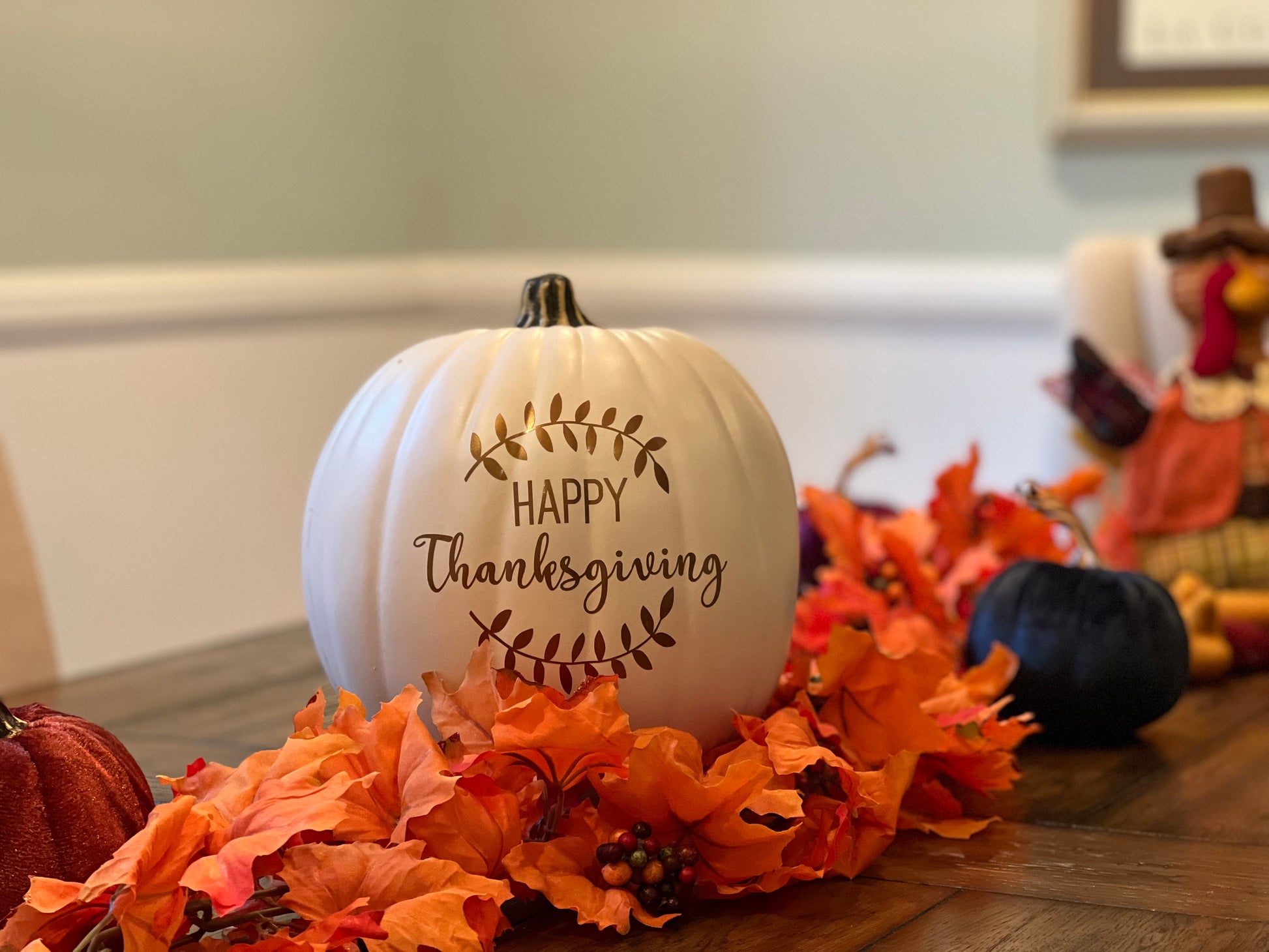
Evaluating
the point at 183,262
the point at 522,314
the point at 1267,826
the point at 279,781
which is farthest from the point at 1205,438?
the point at 183,262

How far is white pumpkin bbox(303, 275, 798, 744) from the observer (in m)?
0.73

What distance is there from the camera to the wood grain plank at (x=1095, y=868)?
2.22 feet

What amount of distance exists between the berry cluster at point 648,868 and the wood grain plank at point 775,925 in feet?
0.04

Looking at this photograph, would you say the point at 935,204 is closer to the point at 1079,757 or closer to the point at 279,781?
the point at 1079,757

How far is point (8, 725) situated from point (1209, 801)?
2.16 ft

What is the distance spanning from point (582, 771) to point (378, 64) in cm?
210

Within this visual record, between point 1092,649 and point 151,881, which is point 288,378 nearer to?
point 1092,649

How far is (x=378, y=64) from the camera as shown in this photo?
99.9 inches

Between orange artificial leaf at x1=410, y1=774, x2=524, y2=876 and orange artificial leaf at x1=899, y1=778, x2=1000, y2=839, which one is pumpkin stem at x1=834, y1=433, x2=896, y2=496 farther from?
orange artificial leaf at x1=410, y1=774, x2=524, y2=876

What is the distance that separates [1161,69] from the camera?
7.04 ft

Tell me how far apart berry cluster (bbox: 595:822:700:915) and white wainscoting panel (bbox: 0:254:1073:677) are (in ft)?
4.58

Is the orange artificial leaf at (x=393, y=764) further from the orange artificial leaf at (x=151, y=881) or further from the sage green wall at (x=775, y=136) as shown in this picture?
the sage green wall at (x=775, y=136)

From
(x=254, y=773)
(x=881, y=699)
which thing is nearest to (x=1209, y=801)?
(x=881, y=699)

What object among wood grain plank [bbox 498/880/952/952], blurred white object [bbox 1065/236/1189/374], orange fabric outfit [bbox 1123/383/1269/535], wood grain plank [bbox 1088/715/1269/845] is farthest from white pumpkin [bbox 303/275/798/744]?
blurred white object [bbox 1065/236/1189/374]
